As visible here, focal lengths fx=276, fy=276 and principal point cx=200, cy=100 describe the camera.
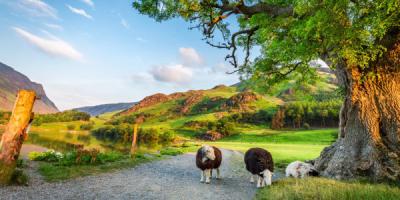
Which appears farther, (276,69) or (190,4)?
(276,69)

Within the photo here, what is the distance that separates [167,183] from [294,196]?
23.2 feet

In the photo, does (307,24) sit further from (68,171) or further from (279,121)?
(279,121)

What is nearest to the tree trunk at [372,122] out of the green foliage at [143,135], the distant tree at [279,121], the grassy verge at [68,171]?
the grassy verge at [68,171]

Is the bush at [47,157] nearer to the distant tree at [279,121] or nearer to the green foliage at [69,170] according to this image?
the green foliage at [69,170]

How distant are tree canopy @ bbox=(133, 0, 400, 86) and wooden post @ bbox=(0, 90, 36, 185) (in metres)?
7.11

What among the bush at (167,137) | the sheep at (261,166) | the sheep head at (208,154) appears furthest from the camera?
the bush at (167,137)

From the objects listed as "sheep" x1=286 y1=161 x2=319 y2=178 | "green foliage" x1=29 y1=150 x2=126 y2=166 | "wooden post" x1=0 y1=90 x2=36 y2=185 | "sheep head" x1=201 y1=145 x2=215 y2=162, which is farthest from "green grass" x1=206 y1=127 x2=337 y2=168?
"wooden post" x1=0 y1=90 x2=36 y2=185

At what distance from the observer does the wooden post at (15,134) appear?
1164 cm

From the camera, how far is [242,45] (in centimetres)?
2192

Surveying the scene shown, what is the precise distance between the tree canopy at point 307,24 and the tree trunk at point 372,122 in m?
1.04

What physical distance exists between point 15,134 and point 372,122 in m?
18.2

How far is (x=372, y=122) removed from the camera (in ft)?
50.9

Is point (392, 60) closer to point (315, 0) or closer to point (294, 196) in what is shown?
point (315, 0)

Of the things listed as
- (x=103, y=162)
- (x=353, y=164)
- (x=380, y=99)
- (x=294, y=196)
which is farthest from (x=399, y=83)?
(x=103, y=162)
